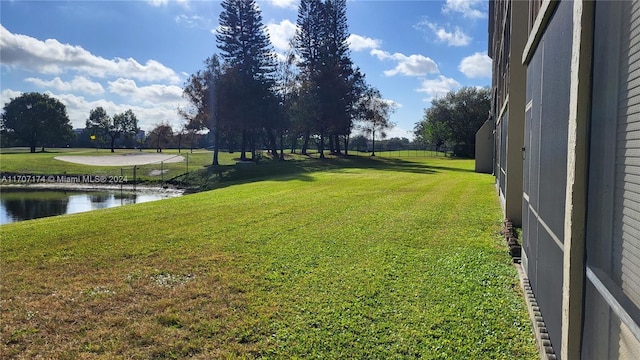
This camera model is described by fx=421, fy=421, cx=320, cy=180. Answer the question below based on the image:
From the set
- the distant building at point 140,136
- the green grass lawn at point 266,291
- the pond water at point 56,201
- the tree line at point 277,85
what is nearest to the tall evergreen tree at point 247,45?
the tree line at point 277,85

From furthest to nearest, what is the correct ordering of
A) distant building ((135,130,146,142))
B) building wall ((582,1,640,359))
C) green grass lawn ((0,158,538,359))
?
distant building ((135,130,146,142)), green grass lawn ((0,158,538,359)), building wall ((582,1,640,359))

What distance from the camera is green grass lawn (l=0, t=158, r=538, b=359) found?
3020mm

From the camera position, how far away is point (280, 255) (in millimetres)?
5324

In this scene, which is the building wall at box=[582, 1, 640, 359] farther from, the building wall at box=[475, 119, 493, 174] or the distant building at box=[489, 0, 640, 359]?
the building wall at box=[475, 119, 493, 174]

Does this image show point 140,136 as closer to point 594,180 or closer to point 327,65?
point 327,65

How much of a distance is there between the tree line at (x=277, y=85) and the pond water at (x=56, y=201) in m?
9.93

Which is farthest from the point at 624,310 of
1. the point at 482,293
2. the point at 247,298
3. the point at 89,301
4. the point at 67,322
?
the point at 89,301

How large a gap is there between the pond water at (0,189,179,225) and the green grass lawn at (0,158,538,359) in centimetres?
708

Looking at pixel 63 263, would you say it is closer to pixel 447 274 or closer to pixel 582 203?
pixel 447 274

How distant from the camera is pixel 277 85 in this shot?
3381 cm

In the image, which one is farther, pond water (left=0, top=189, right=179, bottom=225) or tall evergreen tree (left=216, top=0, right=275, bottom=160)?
tall evergreen tree (left=216, top=0, right=275, bottom=160)

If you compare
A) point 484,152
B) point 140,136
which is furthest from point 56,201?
point 140,136

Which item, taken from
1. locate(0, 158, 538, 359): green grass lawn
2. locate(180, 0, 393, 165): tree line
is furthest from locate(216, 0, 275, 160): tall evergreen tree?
locate(0, 158, 538, 359): green grass lawn

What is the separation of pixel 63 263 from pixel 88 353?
108 inches
